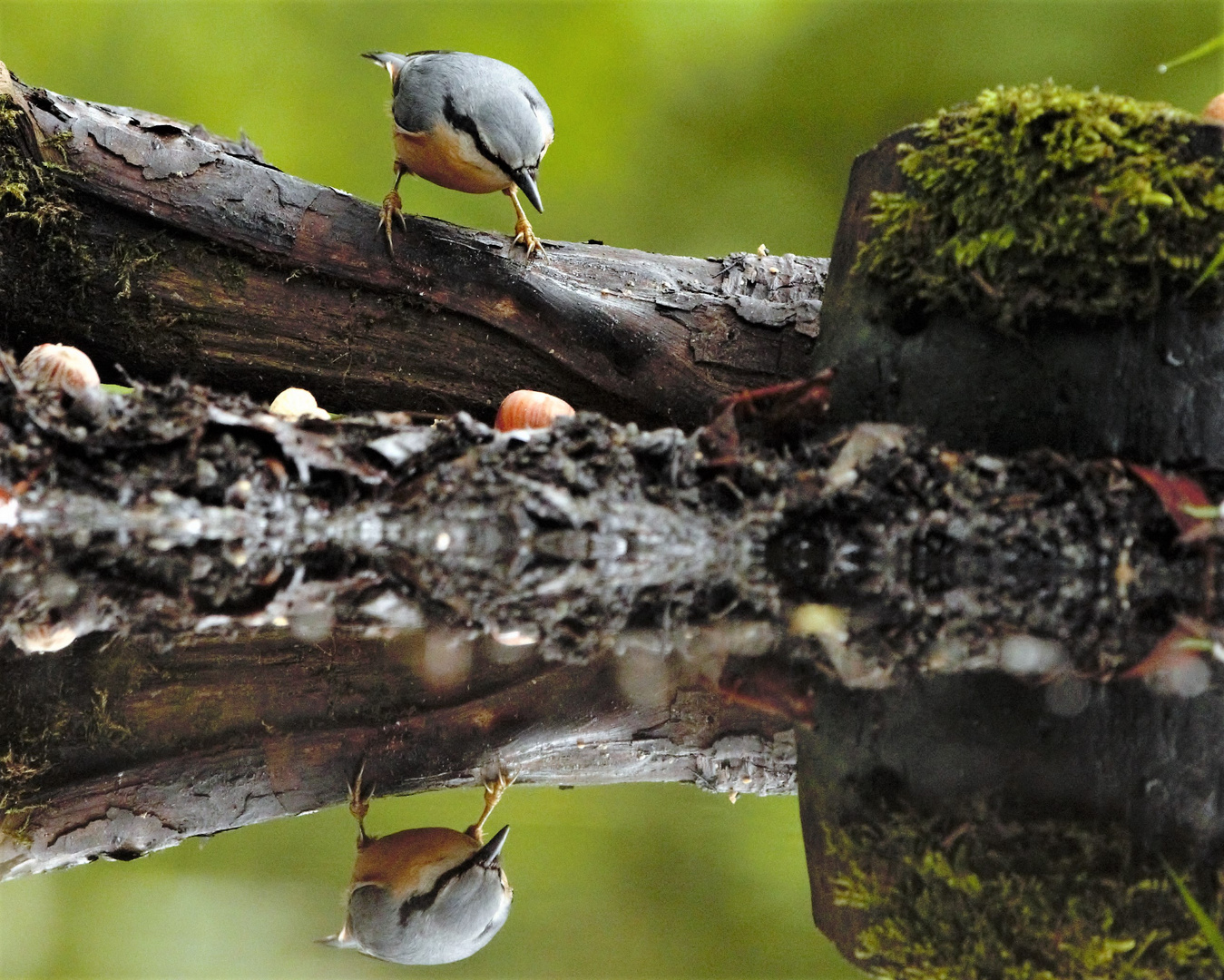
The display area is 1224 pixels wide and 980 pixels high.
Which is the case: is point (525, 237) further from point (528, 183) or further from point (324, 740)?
point (324, 740)

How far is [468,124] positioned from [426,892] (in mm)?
2020

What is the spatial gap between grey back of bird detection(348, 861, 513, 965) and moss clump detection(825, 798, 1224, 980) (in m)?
0.24

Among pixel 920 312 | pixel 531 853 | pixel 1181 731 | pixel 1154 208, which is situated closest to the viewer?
pixel 531 853

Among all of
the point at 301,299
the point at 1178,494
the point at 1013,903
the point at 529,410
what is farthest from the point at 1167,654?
A: the point at 301,299

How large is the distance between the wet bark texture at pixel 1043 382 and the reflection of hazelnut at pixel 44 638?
137cm

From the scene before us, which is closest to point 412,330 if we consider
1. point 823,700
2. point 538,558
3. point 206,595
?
point 538,558

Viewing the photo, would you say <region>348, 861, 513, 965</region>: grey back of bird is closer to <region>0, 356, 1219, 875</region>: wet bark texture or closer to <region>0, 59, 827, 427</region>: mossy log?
<region>0, 356, 1219, 875</region>: wet bark texture

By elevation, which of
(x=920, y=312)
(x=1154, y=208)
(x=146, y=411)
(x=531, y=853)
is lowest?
(x=531, y=853)

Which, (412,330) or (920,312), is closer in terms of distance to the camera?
(920,312)

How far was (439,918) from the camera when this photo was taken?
813 mm

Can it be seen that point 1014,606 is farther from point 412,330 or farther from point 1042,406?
point 412,330

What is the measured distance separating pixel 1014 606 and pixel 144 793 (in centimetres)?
104

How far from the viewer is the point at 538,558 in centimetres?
170

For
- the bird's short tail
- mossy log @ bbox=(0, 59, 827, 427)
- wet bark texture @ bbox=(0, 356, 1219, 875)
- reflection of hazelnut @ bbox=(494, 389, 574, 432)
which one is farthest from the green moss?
reflection of hazelnut @ bbox=(494, 389, 574, 432)
